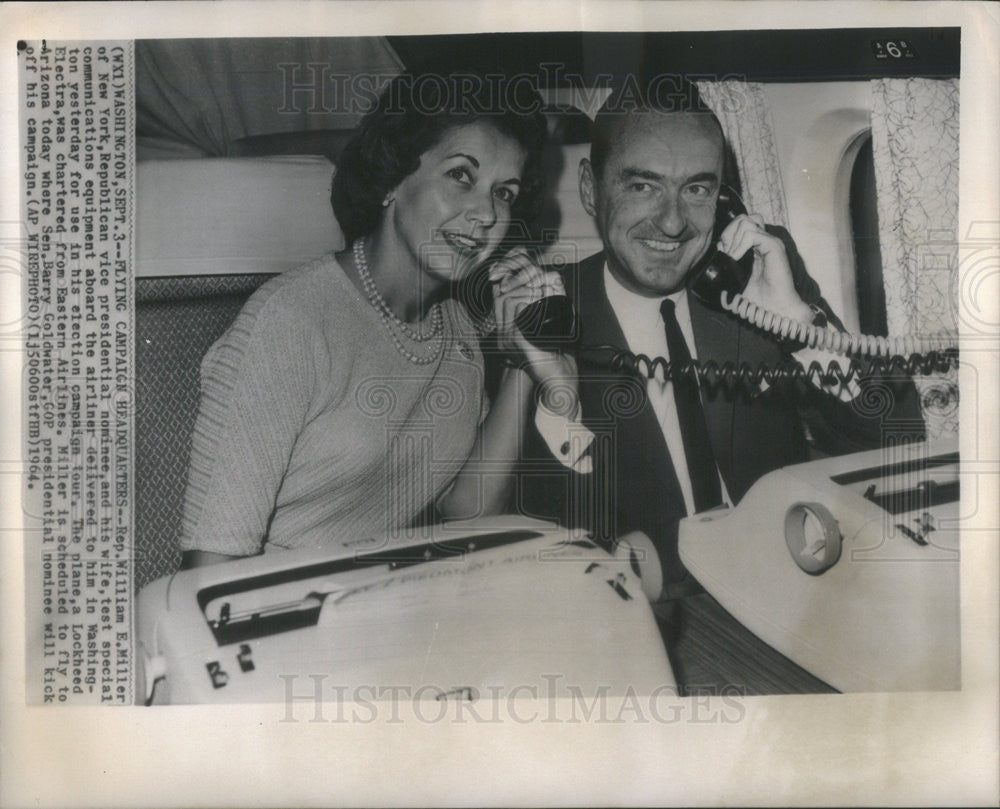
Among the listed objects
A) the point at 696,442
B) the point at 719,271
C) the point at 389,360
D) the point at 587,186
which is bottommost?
the point at 696,442

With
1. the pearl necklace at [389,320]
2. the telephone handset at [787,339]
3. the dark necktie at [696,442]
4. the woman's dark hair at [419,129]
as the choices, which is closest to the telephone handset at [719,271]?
the telephone handset at [787,339]

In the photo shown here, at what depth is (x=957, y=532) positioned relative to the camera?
108cm

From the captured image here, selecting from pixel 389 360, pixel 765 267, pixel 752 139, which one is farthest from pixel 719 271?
pixel 389 360

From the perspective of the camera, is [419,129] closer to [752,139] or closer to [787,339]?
[752,139]

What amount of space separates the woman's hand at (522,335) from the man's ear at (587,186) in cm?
9

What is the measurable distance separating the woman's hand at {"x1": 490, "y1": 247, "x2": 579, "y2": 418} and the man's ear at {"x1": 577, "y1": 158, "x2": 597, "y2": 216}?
0.31ft

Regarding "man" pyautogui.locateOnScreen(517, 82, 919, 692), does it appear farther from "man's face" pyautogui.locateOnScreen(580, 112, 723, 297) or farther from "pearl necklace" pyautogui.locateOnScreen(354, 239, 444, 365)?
"pearl necklace" pyautogui.locateOnScreen(354, 239, 444, 365)

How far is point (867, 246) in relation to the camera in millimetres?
1086

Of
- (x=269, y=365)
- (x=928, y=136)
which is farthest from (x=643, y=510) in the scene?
(x=928, y=136)

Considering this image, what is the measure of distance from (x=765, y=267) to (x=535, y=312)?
0.97 ft

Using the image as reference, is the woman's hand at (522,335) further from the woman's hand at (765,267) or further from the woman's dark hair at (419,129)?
the woman's hand at (765,267)

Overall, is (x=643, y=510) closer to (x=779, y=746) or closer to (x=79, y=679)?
(x=779, y=746)

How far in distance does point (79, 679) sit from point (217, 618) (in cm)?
20

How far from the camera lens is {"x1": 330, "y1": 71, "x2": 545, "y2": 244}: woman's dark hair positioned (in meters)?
1.05
